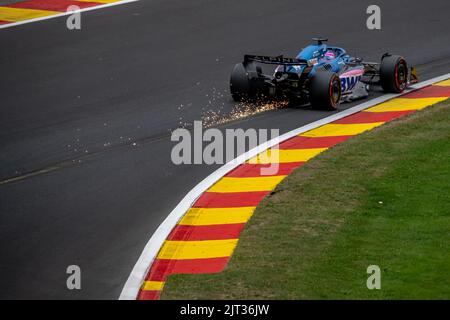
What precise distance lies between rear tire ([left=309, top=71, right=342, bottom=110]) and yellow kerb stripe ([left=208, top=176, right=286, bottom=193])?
14.0 ft

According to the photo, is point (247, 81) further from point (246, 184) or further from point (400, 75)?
point (246, 184)

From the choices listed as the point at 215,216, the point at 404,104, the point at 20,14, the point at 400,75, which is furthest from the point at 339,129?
the point at 20,14

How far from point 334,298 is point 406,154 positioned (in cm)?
619

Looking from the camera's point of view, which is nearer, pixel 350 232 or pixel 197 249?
pixel 197 249

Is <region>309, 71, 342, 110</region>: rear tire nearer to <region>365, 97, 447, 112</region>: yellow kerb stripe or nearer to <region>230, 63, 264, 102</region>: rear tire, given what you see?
<region>365, 97, 447, 112</region>: yellow kerb stripe

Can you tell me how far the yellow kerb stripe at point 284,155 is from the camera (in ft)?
54.9

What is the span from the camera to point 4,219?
46.0 feet

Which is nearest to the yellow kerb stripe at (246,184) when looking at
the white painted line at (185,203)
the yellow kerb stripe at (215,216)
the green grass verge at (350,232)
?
the white painted line at (185,203)

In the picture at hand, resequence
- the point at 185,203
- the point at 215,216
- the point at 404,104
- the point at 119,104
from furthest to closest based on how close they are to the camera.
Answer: the point at 404,104 < the point at 119,104 < the point at 185,203 < the point at 215,216

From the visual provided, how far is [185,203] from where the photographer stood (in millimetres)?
14688

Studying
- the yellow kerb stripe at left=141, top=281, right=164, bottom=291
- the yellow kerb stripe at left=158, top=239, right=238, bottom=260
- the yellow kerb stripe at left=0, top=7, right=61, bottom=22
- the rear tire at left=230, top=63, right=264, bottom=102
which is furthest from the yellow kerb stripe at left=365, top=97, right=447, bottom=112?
the yellow kerb stripe at left=0, top=7, right=61, bottom=22

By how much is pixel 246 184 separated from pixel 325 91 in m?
4.71

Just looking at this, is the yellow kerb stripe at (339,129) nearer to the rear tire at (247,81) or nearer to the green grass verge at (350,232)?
the green grass verge at (350,232)
